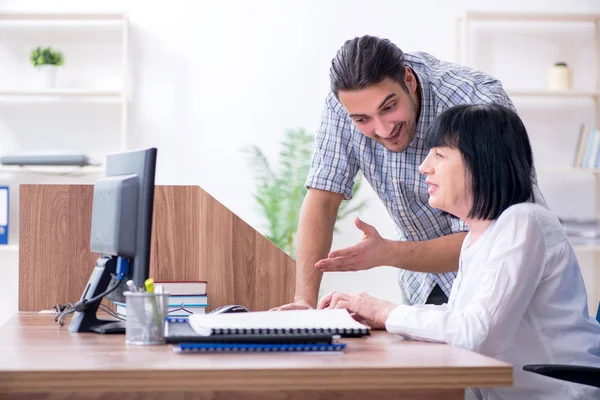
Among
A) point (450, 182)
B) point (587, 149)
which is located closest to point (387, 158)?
point (450, 182)

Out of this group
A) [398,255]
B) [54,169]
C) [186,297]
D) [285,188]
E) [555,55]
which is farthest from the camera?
[555,55]

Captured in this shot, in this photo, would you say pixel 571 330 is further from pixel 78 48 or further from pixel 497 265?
pixel 78 48

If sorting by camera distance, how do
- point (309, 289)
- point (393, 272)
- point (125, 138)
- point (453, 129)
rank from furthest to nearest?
point (393, 272)
point (125, 138)
point (309, 289)
point (453, 129)

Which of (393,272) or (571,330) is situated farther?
(393,272)

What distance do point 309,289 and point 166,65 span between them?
2.85 m

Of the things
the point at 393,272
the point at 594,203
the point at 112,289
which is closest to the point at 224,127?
the point at 393,272

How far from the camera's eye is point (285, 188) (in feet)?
15.0

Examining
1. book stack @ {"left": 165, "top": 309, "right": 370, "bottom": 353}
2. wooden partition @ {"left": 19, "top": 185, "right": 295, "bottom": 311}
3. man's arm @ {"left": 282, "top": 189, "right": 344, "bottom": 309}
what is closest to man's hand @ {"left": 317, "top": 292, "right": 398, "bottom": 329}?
book stack @ {"left": 165, "top": 309, "right": 370, "bottom": 353}

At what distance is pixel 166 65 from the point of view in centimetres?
473

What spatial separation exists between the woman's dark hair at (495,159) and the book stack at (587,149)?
10.4 ft

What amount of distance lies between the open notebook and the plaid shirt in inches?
32.8

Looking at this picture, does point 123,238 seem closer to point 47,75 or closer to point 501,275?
point 501,275

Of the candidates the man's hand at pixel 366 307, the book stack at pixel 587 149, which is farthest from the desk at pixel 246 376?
the book stack at pixel 587 149

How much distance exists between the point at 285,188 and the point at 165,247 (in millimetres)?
2294
